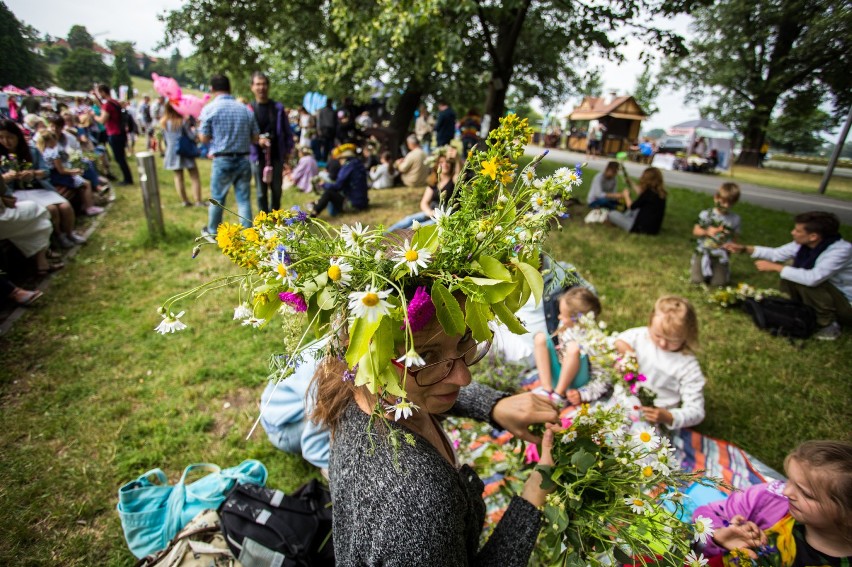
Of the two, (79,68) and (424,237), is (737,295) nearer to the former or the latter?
(424,237)

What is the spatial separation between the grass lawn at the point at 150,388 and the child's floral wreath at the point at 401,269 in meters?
1.93

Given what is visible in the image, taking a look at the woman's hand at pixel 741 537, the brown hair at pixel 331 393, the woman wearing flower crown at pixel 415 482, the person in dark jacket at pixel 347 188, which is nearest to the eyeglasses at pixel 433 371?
the woman wearing flower crown at pixel 415 482

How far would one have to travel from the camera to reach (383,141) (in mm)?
12453

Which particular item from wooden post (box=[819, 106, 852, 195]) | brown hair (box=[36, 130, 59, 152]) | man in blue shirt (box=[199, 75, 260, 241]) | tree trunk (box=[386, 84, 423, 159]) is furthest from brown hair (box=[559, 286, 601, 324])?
tree trunk (box=[386, 84, 423, 159])

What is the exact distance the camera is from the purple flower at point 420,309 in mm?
1041

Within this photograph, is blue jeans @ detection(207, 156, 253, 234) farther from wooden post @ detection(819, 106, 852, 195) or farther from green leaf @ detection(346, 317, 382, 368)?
wooden post @ detection(819, 106, 852, 195)

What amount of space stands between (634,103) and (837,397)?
39.5m

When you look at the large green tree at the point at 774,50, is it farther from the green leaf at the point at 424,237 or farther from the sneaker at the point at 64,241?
the sneaker at the point at 64,241

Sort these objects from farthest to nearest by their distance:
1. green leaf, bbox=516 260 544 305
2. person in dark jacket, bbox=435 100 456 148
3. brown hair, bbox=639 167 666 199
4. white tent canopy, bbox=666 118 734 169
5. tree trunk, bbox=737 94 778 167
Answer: white tent canopy, bbox=666 118 734 169 < tree trunk, bbox=737 94 778 167 < person in dark jacket, bbox=435 100 456 148 < brown hair, bbox=639 167 666 199 < green leaf, bbox=516 260 544 305

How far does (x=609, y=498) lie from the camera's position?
1430 mm

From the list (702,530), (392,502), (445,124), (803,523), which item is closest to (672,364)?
(803,523)

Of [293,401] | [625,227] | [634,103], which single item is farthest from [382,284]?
[634,103]

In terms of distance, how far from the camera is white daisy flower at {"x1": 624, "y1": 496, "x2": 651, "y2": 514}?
1.29m

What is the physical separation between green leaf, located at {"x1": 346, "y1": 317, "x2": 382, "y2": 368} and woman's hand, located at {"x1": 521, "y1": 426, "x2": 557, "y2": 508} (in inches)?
38.0
